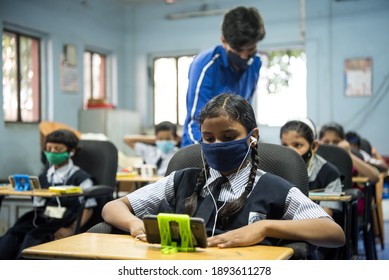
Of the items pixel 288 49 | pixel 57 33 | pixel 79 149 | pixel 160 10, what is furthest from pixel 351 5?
pixel 79 149

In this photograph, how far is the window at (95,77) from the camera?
24.2ft

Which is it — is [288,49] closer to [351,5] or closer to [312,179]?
[351,5]

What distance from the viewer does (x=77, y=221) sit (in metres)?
2.82

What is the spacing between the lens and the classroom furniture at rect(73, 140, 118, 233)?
301cm

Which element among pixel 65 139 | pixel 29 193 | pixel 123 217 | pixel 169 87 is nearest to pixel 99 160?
pixel 65 139

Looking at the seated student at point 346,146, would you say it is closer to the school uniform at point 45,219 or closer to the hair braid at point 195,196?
the school uniform at point 45,219

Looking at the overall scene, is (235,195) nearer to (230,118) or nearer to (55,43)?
(230,118)

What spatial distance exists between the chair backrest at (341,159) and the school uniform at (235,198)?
144 centimetres

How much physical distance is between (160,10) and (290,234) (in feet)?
22.6

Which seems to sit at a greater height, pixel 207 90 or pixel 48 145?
pixel 207 90

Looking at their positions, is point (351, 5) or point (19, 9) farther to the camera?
point (351, 5)

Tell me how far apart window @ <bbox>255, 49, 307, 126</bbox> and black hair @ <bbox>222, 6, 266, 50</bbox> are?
4.62 metres

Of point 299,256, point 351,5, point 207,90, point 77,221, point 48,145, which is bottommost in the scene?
point 77,221

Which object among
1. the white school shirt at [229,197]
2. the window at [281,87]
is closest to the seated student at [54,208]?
the white school shirt at [229,197]
